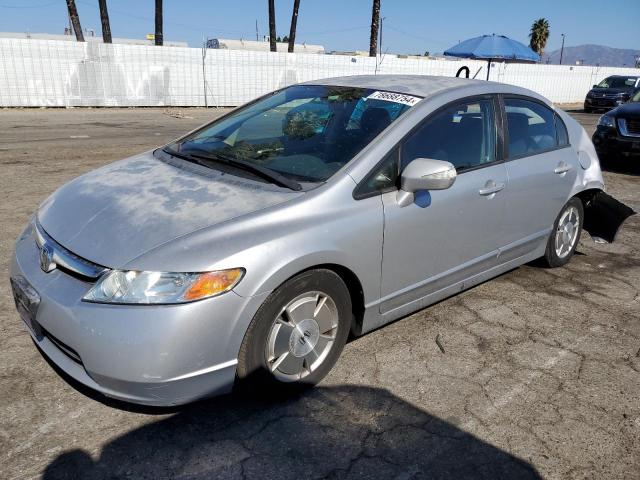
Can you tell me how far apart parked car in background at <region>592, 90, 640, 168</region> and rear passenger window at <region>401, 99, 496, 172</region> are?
7.11 m

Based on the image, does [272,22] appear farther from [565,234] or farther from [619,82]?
[565,234]

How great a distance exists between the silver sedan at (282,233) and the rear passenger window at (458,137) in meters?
0.01

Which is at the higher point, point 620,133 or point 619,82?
point 619,82

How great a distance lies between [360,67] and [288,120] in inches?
855

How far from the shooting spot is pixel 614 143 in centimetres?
984

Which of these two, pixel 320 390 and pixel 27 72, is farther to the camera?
pixel 27 72

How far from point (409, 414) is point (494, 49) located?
16.4 meters

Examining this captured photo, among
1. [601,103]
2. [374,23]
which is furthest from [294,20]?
[601,103]

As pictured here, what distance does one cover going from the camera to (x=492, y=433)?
2709mm

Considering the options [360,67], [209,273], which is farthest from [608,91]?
[209,273]

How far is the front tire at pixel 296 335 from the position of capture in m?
2.59

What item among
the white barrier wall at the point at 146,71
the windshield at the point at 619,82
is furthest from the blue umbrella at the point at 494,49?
the windshield at the point at 619,82

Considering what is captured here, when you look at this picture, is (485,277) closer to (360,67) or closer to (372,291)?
(372,291)

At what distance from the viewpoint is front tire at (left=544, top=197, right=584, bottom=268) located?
4.66 metres
